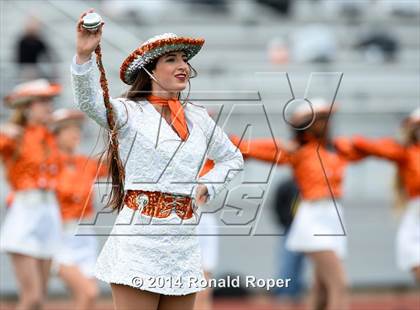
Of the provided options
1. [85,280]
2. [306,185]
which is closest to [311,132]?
[306,185]

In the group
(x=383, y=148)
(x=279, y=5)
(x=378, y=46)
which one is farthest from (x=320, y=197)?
(x=279, y=5)

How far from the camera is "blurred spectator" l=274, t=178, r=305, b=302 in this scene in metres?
10.6

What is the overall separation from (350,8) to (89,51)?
11935mm

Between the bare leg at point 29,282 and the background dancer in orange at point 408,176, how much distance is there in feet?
8.16

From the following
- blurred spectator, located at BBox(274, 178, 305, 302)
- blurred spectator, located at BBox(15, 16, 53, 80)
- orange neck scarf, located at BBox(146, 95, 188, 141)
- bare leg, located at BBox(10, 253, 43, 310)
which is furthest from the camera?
blurred spectator, located at BBox(15, 16, 53, 80)

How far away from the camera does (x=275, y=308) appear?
1136 cm

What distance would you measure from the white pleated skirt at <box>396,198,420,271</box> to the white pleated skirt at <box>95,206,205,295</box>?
358 centimetres

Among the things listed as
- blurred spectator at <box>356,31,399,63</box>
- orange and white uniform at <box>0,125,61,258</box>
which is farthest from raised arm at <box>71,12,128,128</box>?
blurred spectator at <box>356,31,399,63</box>

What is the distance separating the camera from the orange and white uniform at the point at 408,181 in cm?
835

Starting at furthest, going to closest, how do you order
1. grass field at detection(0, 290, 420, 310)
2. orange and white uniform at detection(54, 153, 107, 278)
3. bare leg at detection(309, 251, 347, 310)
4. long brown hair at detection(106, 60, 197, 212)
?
1. grass field at detection(0, 290, 420, 310)
2. orange and white uniform at detection(54, 153, 107, 278)
3. bare leg at detection(309, 251, 347, 310)
4. long brown hair at detection(106, 60, 197, 212)

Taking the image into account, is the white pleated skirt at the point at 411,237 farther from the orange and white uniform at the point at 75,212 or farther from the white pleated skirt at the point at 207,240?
the orange and white uniform at the point at 75,212

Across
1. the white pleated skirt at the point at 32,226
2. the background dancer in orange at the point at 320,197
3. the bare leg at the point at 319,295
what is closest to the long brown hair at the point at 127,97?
the white pleated skirt at the point at 32,226

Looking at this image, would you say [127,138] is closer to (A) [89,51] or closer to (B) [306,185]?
(A) [89,51]

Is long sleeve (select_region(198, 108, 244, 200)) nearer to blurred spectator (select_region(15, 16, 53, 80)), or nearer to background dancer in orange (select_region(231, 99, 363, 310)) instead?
background dancer in orange (select_region(231, 99, 363, 310))
